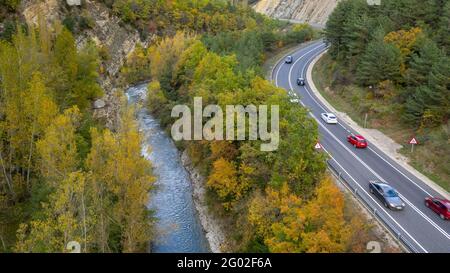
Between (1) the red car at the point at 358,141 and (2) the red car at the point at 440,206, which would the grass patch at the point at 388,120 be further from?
(2) the red car at the point at 440,206

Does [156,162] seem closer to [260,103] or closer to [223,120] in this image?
[223,120]

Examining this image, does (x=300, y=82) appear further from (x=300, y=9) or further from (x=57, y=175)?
(x=300, y=9)

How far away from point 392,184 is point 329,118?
623 inches

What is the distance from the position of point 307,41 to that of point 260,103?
69.5m

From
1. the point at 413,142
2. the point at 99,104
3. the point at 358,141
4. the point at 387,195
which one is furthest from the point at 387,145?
the point at 99,104

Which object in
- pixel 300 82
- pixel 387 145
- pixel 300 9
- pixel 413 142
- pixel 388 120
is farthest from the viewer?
pixel 300 9

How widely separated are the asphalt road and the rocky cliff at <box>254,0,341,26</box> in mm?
94966

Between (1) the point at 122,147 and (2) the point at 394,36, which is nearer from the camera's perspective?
(1) the point at 122,147

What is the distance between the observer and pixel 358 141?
141 feet

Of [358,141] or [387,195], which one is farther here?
[358,141]

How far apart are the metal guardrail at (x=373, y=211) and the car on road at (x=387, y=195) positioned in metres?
1.09

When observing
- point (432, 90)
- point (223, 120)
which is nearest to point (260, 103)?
point (223, 120)

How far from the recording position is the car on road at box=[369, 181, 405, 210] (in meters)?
31.6

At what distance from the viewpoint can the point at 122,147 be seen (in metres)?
30.3
